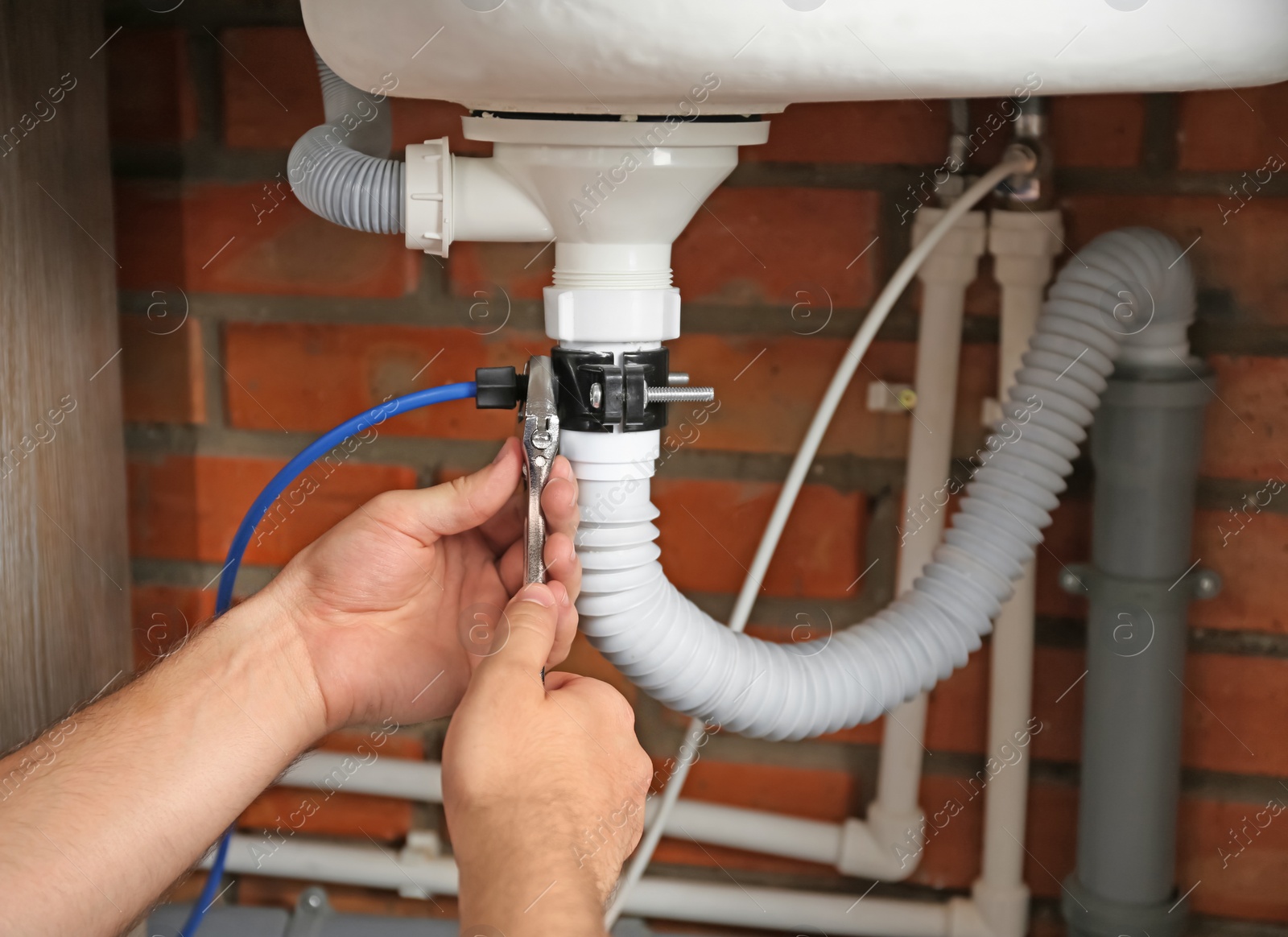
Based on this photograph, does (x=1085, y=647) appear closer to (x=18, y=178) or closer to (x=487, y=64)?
(x=487, y=64)

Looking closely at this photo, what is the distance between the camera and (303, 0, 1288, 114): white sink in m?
0.34

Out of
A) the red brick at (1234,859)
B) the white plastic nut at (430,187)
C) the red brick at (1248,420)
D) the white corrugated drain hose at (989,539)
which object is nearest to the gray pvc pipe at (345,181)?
the white plastic nut at (430,187)

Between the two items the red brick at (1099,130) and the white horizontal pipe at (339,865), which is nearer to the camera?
the red brick at (1099,130)

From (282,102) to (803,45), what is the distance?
440 millimetres

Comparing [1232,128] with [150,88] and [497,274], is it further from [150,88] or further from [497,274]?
[150,88]

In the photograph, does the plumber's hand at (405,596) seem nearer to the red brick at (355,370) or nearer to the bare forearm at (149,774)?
the bare forearm at (149,774)

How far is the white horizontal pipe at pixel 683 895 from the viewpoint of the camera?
2.32ft

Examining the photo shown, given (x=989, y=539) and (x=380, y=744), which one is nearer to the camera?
(x=989, y=539)

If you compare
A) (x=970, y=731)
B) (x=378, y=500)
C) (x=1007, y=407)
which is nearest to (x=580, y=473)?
(x=378, y=500)

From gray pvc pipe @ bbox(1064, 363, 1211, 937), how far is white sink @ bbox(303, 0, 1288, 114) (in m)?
0.24

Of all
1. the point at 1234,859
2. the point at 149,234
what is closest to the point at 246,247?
the point at 149,234

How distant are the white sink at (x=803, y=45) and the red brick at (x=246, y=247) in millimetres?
314

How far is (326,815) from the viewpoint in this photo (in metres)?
0.78

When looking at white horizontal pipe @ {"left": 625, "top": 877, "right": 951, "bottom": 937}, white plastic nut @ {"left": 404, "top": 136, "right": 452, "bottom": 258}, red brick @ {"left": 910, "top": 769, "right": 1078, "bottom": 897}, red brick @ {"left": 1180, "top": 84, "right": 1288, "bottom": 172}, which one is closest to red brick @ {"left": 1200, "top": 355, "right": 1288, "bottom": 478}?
red brick @ {"left": 1180, "top": 84, "right": 1288, "bottom": 172}
